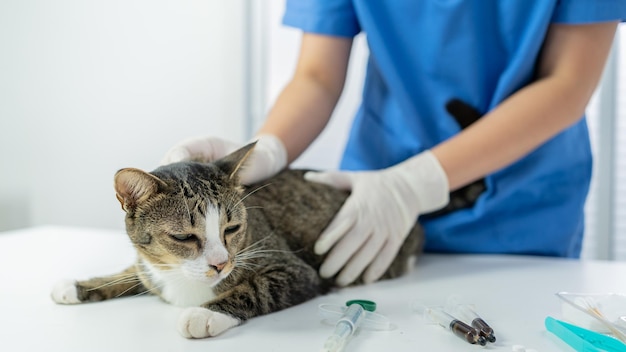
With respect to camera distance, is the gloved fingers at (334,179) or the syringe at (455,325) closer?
the syringe at (455,325)

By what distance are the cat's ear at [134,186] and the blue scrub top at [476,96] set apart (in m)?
0.80

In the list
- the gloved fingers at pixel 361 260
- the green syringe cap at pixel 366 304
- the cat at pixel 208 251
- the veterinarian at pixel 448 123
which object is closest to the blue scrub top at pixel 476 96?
the veterinarian at pixel 448 123

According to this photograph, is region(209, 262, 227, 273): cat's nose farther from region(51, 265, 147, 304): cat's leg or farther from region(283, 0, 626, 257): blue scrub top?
region(283, 0, 626, 257): blue scrub top

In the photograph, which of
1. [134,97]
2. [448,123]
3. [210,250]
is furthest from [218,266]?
[134,97]

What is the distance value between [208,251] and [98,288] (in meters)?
0.26

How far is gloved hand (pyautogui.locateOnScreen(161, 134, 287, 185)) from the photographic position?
1.20m

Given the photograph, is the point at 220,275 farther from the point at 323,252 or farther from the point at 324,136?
the point at 324,136

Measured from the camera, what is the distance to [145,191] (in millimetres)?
899

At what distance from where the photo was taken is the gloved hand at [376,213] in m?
1.20

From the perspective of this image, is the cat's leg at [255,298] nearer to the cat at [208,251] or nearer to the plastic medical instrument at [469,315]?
the cat at [208,251]

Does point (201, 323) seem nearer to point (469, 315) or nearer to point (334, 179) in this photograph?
point (469, 315)

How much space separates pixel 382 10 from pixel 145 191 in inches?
35.2

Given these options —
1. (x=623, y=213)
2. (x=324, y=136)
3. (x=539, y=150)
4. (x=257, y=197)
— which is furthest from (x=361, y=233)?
(x=623, y=213)

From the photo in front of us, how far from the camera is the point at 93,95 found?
5.94 feet
